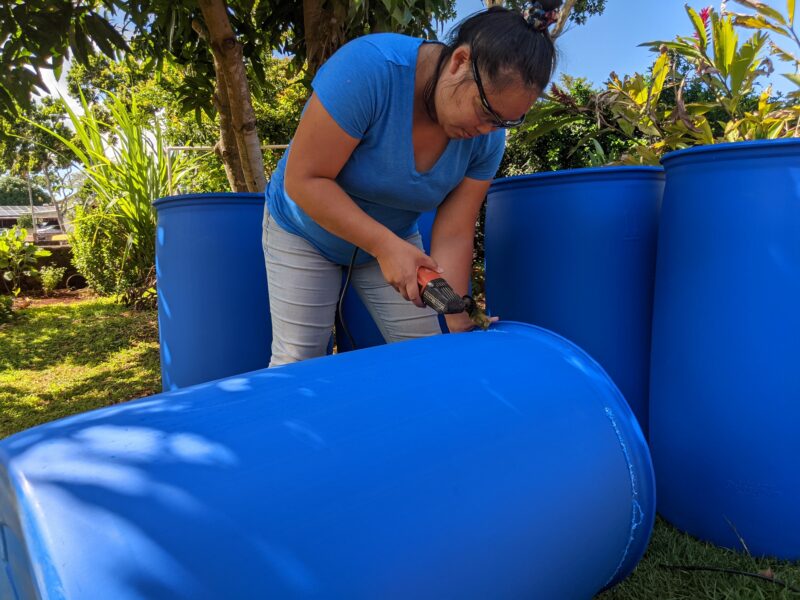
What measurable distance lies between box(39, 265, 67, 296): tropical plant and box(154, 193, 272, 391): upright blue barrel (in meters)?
5.86

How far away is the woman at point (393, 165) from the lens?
1.24 metres

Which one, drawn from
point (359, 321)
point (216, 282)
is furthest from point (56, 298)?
point (359, 321)

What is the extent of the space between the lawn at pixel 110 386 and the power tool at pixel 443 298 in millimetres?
582

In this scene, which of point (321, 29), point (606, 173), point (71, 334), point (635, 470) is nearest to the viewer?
point (635, 470)

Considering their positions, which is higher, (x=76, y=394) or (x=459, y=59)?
(x=459, y=59)

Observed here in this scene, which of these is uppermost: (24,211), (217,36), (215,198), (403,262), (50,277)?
(217,36)

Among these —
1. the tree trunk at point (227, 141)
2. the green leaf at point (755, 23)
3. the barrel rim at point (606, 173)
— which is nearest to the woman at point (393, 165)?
the barrel rim at point (606, 173)

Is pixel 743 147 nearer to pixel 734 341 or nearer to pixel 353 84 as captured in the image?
pixel 734 341

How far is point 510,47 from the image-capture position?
118cm

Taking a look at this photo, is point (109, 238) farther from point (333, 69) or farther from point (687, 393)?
point (687, 393)

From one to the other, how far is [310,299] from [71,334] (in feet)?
13.6

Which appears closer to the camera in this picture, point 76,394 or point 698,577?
point 698,577

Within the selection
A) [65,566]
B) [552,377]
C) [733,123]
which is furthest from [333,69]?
[733,123]

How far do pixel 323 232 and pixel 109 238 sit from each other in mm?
4968
